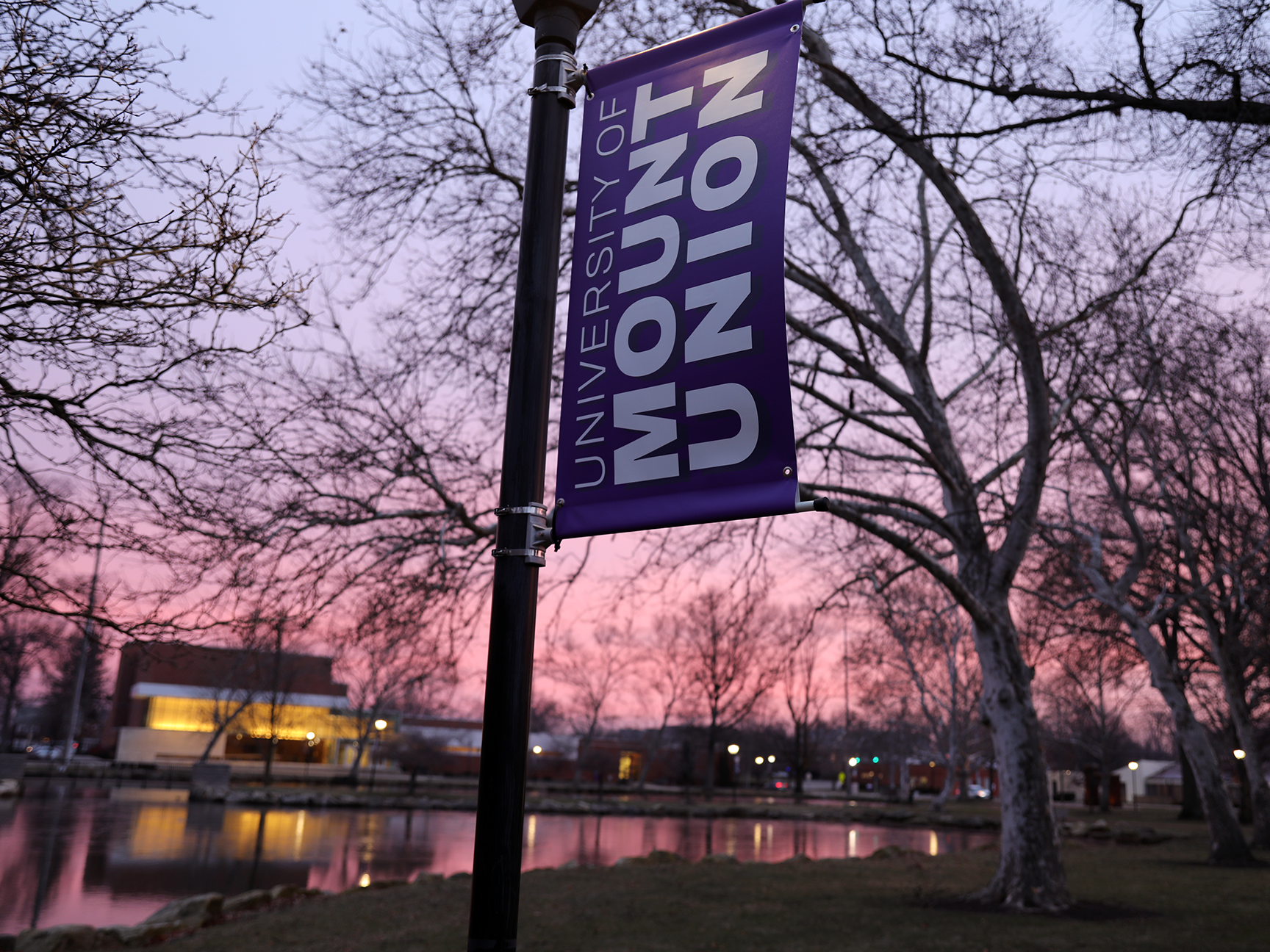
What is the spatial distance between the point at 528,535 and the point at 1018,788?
11151 mm

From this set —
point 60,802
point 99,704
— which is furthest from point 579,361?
point 99,704

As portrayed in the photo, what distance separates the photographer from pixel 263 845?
2214 cm

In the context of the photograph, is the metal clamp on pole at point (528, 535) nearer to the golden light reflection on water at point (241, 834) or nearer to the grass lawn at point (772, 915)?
the grass lawn at point (772, 915)

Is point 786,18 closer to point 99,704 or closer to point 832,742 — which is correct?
point 832,742

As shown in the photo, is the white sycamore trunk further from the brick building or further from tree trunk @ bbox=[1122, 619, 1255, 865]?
the brick building

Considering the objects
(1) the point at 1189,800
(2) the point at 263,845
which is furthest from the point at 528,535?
(1) the point at 1189,800

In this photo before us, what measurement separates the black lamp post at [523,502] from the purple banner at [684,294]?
251mm

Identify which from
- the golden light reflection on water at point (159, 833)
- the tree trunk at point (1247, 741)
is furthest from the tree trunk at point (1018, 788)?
the golden light reflection on water at point (159, 833)

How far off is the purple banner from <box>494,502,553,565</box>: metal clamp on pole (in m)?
0.22

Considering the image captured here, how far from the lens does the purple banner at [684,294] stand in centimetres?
312

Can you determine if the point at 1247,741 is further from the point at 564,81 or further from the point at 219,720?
the point at 219,720

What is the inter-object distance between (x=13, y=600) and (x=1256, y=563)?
931 inches

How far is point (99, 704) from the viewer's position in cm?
10038

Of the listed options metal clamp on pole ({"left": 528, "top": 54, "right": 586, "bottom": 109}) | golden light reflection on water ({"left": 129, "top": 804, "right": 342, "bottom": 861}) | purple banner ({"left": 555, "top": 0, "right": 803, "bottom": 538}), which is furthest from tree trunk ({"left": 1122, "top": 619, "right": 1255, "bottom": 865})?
metal clamp on pole ({"left": 528, "top": 54, "right": 586, "bottom": 109})
